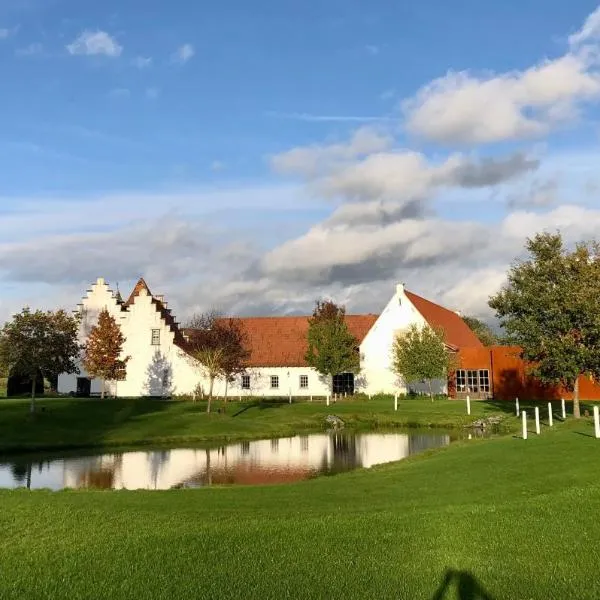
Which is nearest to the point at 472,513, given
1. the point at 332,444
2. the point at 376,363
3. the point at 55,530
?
the point at 55,530

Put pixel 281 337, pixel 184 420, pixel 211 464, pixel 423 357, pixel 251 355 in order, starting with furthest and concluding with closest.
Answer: pixel 281 337, pixel 251 355, pixel 423 357, pixel 184 420, pixel 211 464

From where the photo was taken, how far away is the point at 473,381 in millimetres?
57812

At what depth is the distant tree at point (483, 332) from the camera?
347 feet

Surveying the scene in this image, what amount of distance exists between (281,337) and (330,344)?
11.0 m

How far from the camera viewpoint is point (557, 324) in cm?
3162

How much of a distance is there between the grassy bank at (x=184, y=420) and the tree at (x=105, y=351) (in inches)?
372

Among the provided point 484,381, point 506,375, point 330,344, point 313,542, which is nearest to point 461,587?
point 313,542

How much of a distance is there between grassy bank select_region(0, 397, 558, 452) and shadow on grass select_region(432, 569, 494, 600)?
26.6 meters

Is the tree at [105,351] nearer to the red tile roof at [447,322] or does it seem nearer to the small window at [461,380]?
the red tile roof at [447,322]

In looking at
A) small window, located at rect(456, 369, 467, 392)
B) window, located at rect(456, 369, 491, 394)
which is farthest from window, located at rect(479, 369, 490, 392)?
small window, located at rect(456, 369, 467, 392)

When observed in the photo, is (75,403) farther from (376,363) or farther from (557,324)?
(557,324)

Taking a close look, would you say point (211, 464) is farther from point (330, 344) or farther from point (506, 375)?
point (506, 375)

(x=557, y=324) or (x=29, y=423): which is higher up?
(x=557, y=324)

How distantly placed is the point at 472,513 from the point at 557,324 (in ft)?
76.0
